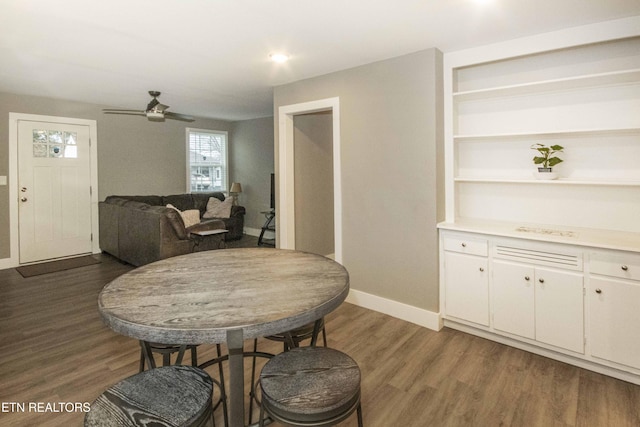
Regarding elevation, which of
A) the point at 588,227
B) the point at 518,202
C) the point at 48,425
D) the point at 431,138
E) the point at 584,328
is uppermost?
the point at 431,138

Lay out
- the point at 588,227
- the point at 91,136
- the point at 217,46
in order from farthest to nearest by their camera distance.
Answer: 1. the point at 91,136
2. the point at 217,46
3. the point at 588,227

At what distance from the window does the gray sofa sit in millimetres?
1158

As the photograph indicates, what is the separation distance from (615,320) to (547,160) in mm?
1184

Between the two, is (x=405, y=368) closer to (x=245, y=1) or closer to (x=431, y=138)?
(x=431, y=138)

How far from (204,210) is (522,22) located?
562 centimetres

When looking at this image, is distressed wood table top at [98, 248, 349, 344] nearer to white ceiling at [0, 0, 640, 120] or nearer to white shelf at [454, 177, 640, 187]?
white ceiling at [0, 0, 640, 120]

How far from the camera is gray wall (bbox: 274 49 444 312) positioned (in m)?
2.92

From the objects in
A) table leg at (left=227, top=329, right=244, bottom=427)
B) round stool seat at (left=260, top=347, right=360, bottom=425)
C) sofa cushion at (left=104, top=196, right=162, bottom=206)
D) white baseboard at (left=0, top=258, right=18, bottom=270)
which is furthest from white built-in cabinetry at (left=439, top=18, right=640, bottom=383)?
white baseboard at (left=0, top=258, right=18, bottom=270)

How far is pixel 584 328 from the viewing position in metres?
2.30

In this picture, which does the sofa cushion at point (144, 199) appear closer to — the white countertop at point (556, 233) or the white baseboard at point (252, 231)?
the white baseboard at point (252, 231)

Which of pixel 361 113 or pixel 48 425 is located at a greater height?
pixel 361 113

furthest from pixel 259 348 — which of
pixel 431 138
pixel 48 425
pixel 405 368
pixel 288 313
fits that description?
pixel 431 138

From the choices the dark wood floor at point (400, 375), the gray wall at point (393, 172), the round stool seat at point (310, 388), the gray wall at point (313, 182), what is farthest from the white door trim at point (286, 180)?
the round stool seat at point (310, 388)

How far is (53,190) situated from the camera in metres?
5.14
